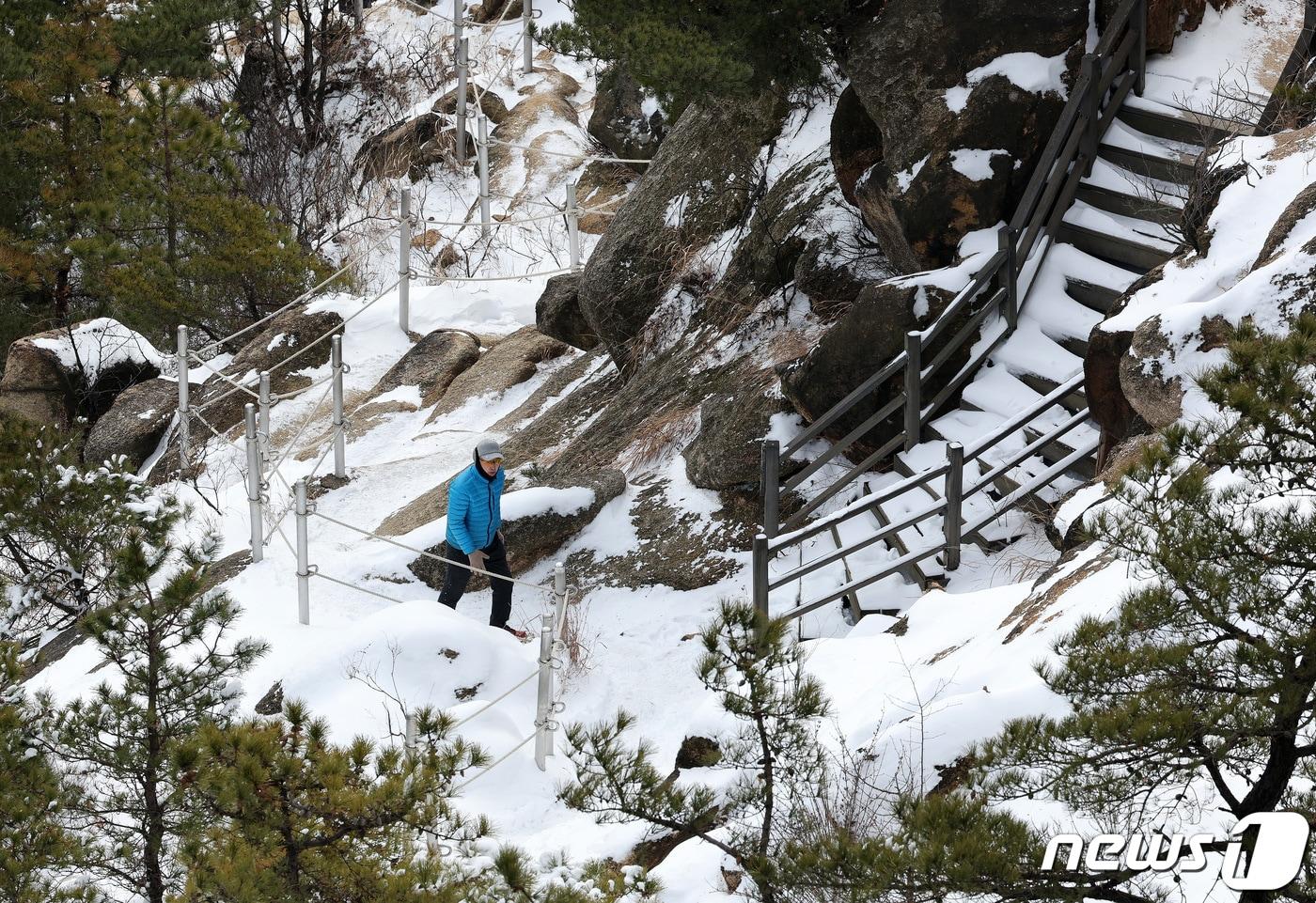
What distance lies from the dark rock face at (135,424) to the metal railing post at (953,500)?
9.12 m

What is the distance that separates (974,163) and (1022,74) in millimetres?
684

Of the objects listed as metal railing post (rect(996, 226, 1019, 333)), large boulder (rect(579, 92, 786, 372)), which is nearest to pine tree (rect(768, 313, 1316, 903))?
metal railing post (rect(996, 226, 1019, 333))

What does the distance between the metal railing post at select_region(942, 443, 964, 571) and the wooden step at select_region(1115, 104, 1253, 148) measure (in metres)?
2.78

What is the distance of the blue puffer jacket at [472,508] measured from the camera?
26.2 feet

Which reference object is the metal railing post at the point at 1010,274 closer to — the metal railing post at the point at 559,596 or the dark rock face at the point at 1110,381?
the dark rock face at the point at 1110,381

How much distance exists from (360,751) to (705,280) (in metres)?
7.87

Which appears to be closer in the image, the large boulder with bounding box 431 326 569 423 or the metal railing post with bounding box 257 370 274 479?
the metal railing post with bounding box 257 370 274 479

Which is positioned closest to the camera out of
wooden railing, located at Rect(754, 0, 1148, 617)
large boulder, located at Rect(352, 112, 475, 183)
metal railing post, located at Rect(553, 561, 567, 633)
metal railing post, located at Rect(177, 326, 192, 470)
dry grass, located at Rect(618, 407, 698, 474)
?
metal railing post, located at Rect(553, 561, 567, 633)

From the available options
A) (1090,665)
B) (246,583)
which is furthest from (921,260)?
(1090,665)

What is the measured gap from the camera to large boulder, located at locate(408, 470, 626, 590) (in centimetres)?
905

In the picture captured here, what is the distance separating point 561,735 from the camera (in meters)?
7.38

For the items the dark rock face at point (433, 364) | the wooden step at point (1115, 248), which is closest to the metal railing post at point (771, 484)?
the wooden step at point (1115, 248)

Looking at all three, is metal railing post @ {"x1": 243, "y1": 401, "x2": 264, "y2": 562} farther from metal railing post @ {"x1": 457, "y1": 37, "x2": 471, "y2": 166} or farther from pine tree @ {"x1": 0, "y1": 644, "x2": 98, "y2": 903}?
metal railing post @ {"x1": 457, "y1": 37, "x2": 471, "y2": 166}

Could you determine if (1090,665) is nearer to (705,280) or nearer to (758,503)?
(758,503)
